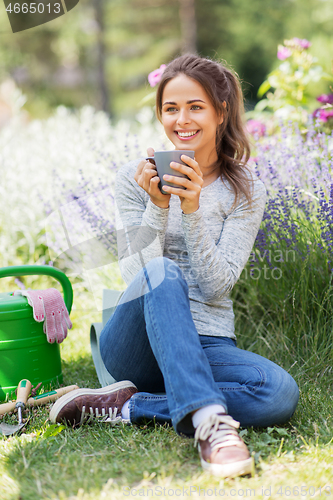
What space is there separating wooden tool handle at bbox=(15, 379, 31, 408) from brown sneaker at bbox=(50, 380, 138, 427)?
17 centimetres

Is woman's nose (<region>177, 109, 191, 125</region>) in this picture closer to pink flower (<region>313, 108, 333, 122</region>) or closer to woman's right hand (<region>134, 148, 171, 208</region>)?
woman's right hand (<region>134, 148, 171, 208</region>)

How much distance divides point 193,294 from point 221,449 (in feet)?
2.05

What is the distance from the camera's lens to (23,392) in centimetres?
184

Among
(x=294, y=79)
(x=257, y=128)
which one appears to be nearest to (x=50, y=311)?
(x=257, y=128)

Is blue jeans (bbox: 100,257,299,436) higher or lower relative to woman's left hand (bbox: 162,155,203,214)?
lower

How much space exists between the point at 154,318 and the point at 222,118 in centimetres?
95

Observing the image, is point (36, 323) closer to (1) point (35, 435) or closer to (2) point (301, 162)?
(1) point (35, 435)

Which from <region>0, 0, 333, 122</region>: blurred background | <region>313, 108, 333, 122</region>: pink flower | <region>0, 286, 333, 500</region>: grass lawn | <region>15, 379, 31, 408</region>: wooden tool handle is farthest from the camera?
<region>0, 0, 333, 122</region>: blurred background

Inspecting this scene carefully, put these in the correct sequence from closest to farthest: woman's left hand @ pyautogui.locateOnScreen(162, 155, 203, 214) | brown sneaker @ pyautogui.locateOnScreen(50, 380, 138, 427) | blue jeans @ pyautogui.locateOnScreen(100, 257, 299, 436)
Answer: blue jeans @ pyautogui.locateOnScreen(100, 257, 299, 436), woman's left hand @ pyautogui.locateOnScreen(162, 155, 203, 214), brown sneaker @ pyautogui.locateOnScreen(50, 380, 138, 427)

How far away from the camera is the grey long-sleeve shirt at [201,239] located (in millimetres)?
1691

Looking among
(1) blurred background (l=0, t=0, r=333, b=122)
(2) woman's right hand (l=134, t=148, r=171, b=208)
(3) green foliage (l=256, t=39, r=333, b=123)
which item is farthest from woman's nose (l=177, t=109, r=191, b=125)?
(1) blurred background (l=0, t=0, r=333, b=122)

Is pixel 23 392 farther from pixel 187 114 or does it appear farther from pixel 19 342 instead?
pixel 187 114

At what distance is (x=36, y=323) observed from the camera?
6.54 feet

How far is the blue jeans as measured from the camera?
4.51 feet
